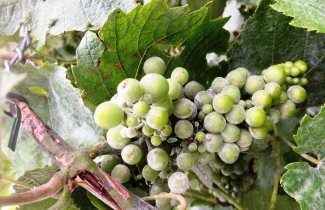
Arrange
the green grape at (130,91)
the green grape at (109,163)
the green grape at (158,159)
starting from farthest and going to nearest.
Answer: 1. the green grape at (109,163)
2. the green grape at (158,159)
3. the green grape at (130,91)

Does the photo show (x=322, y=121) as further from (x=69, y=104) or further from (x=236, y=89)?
(x=69, y=104)

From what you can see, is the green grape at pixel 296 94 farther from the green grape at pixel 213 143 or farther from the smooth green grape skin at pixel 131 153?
the smooth green grape skin at pixel 131 153

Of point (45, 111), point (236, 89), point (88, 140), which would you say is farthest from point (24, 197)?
point (236, 89)

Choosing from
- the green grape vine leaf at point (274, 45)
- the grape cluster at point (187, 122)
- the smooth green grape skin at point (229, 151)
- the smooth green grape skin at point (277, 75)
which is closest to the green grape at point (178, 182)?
the grape cluster at point (187, 122)

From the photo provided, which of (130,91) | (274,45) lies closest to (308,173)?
(274,45)

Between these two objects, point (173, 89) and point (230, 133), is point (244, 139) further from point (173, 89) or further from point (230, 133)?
point (173, 89)

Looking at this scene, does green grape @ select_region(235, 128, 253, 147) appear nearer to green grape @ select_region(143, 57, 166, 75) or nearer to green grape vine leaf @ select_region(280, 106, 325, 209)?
green grape vine leaf @ select_region(280, 106, 325, 209)

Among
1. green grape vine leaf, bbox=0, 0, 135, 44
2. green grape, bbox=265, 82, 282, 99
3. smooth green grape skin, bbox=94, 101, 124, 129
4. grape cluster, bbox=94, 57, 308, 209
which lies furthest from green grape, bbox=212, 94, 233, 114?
green grape vine leaf, bbox=0, 0, 135, 44
